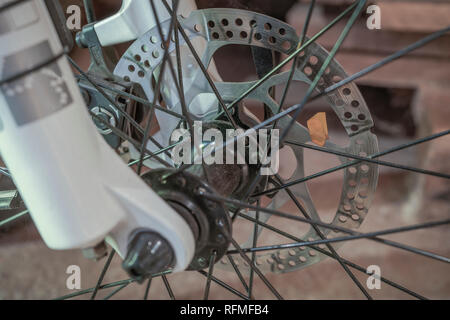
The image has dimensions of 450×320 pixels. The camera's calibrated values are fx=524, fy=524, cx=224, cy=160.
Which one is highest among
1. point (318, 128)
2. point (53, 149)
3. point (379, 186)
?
point (53, 149)

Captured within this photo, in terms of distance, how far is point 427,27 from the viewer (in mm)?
1361

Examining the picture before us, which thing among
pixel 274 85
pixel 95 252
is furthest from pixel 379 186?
pixel 95 252

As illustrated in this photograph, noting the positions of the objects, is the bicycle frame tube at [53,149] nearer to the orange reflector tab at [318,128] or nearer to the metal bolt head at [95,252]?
the metal bolt head at [95,252]

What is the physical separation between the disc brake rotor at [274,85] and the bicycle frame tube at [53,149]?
0.64 feet

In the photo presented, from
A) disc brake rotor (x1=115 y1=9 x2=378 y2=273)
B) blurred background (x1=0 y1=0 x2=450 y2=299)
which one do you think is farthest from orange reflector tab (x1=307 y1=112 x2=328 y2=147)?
blurred background (x1=0 y1=0 x2=450 y2=299)

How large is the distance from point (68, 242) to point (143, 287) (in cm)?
68

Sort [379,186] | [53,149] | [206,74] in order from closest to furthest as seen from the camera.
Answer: [53,149] < [206,74] < [379,186]

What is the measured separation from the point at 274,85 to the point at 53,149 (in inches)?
11.1

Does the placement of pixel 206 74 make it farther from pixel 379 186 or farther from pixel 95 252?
pixel 379 186

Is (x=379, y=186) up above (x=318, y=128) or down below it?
below

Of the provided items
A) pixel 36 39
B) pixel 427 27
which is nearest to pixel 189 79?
pixel 36 39

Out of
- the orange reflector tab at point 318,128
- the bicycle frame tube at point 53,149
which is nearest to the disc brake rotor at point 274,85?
the orange reflector tab at point 318,128

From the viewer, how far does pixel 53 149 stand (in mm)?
333
